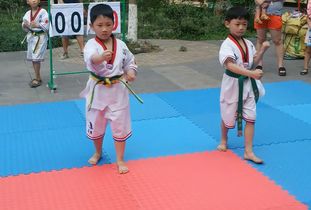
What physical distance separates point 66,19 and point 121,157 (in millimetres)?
2916

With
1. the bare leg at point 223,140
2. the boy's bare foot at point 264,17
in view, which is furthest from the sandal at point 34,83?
the boy's bare foot at point 264,17

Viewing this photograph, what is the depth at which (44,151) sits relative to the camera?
14.4 feet

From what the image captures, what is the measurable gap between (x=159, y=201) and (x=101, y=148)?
1001 millimetres

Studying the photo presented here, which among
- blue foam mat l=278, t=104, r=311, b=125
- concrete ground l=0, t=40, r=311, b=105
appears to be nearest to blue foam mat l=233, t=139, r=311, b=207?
blue foam mat l=278, t=104, r=311, b=125

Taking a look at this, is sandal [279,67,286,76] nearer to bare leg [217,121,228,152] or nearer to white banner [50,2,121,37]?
white banner [50,2,121,37]

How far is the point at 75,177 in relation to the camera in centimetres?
A: 384

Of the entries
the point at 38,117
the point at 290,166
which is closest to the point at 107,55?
the point at 290,166

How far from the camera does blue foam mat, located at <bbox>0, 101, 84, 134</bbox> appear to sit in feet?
16.6

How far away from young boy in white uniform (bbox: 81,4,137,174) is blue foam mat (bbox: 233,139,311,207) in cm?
127

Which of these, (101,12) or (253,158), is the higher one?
(101,12)

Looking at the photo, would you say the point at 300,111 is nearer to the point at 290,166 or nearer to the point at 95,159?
the point at 290,166

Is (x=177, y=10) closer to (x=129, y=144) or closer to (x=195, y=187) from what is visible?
(x=129, y=144)

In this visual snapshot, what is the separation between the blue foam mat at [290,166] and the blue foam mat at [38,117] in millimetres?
2059

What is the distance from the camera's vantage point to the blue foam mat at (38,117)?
199 inches
